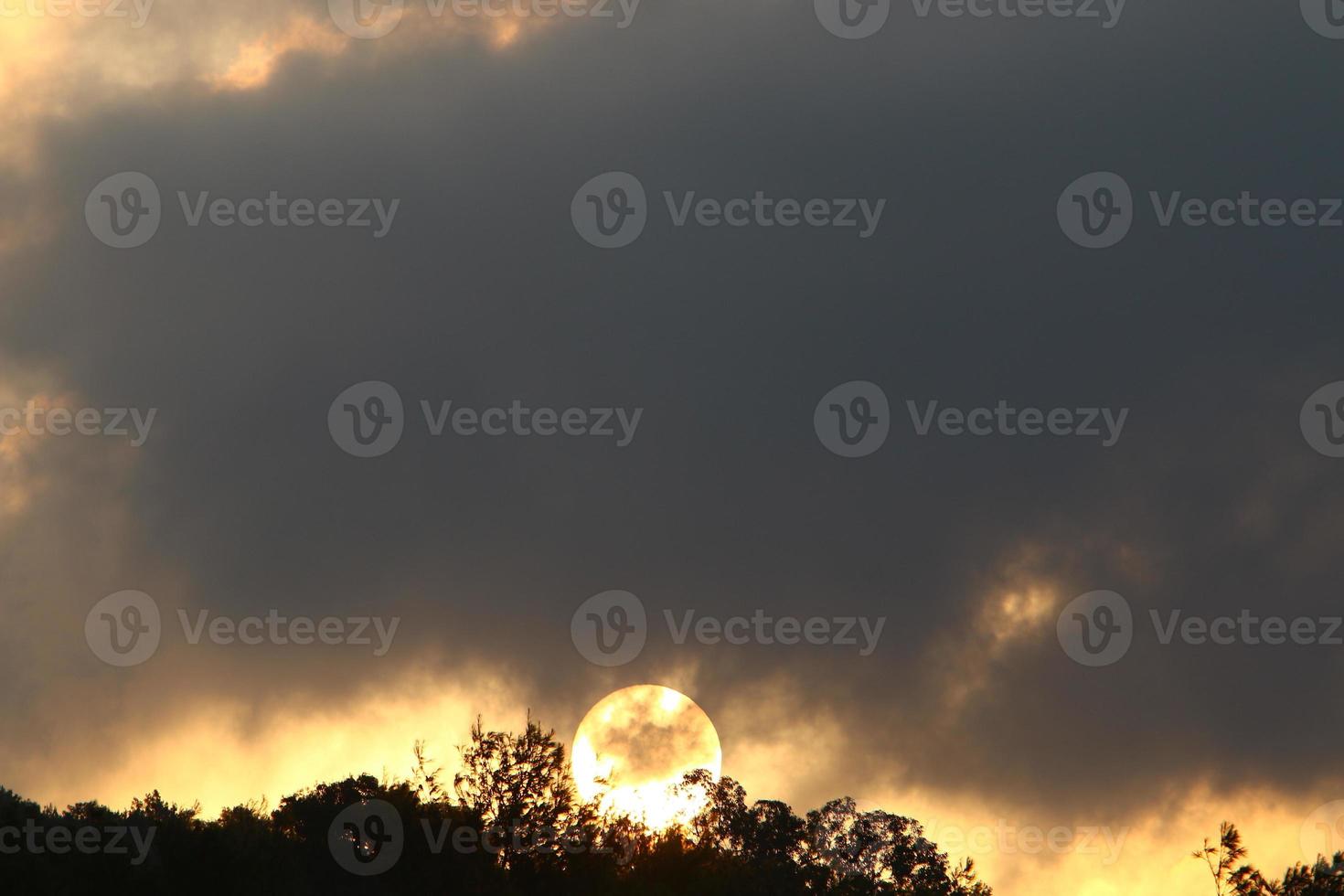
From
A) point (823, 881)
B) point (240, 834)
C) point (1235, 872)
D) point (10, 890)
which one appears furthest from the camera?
point (823, 881)

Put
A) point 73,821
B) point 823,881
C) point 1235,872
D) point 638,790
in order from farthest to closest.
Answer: point 638,790
point 823,881
point 1235,872
point 73,821

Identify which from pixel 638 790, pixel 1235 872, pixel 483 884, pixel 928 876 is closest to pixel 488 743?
pixel 483 884

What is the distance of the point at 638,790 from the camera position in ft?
321

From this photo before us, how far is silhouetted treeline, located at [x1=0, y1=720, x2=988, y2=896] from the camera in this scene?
153 ft

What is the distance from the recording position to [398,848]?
60.5 metres

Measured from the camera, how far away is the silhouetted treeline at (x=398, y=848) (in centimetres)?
4669

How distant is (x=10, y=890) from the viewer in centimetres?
4278

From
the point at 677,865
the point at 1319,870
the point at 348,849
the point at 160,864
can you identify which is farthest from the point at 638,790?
the point at 160,864

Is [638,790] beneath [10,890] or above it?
above

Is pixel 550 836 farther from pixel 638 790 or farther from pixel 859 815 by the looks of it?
pixel 859 815

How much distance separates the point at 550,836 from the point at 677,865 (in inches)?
509

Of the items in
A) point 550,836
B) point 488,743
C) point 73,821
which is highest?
point 488,743

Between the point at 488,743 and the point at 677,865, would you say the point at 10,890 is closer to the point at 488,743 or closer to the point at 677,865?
the point at 488,743

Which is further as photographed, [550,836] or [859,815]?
[859,815]
